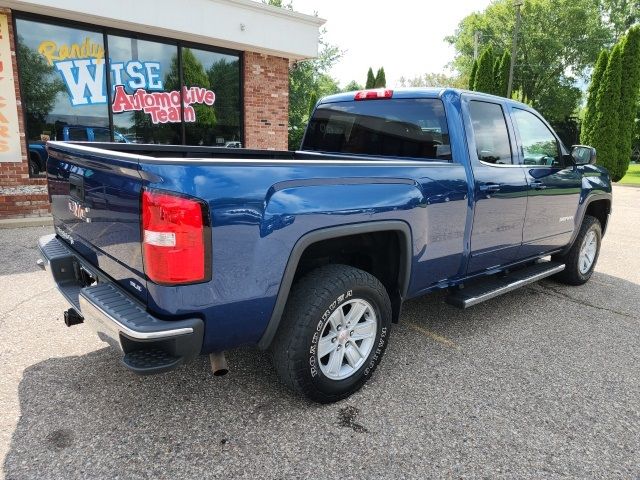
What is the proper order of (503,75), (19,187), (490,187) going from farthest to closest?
1. (503,75)
2. (19,187)
3. (490,187)

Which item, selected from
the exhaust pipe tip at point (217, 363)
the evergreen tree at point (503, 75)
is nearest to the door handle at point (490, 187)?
the exhaust pipe tip at point (217, 363)

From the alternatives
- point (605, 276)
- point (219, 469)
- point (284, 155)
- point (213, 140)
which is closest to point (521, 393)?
point (219, 469)

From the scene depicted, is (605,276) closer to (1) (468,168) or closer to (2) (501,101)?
(2) (501,101)

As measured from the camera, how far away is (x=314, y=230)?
7.88 ft

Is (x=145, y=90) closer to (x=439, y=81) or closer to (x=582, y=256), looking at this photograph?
(x=582, y=256)

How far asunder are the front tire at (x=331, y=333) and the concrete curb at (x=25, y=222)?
6.83 metres

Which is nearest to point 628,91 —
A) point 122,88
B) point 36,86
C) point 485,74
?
point 485,74

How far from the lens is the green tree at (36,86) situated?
789cm

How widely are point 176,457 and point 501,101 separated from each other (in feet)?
11.8

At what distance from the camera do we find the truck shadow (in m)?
2.21

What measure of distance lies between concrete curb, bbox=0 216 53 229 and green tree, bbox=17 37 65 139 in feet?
4.99

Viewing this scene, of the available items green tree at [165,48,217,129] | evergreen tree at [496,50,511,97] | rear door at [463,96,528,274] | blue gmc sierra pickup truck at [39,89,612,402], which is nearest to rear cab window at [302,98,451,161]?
blue gmc sierra pickup truck at [39,89,612,402]

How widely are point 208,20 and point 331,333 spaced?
27.0ft

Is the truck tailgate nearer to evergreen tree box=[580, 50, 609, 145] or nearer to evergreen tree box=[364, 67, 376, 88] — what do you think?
evergreen tree box=[580, 50, 609, 145]
